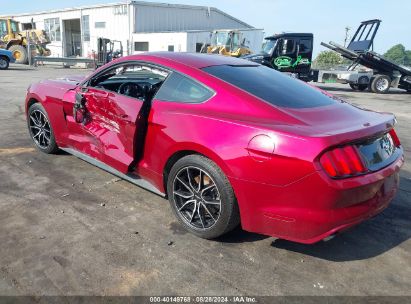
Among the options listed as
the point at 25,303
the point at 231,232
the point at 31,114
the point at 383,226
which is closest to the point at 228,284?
the point at 231,232

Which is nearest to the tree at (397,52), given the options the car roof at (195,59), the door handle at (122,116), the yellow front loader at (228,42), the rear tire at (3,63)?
the yellow front loader at (228,42)

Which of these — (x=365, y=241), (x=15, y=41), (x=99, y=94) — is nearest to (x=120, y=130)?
(x=99, y=94)

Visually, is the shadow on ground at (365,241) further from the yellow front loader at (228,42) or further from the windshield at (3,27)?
the windshield at (3,27)

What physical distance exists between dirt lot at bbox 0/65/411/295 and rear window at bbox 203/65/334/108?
3.92 feet

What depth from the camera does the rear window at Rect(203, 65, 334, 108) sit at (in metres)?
3.05

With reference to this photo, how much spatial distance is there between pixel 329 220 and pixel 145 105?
1.88 metres

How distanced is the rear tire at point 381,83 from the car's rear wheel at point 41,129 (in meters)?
17.4

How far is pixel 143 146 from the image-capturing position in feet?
11.3

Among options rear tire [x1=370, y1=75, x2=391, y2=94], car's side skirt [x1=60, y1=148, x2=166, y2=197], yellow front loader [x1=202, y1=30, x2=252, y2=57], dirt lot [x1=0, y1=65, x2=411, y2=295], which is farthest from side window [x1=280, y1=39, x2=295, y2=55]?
car's side skirt [x1=60, y1=148, x2=166, y2=197]

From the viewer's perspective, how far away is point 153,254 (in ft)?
9.30

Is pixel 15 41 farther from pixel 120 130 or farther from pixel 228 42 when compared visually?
pixel 120 130

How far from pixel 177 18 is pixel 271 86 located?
1465 inches

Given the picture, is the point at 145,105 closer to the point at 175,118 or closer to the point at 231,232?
the point at 175,118

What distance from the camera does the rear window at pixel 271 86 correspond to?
3047 mm
